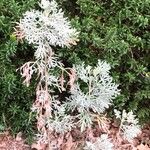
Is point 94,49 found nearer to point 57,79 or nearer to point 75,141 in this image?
point 57,79

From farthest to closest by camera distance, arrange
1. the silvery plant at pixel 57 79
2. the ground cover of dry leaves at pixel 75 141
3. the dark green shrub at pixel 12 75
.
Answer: the ground cover of dry leaves at pixel 75 141 → the dark green shrub at pixel 12 75 → the silvery plant at pixel 57 79

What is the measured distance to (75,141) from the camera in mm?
A: 5070

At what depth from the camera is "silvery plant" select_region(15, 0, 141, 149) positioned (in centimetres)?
429

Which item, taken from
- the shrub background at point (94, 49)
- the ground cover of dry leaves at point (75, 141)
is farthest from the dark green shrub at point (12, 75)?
the ground cover of dry leaves at point (75, 141)

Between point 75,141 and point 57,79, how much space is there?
2.29 feet

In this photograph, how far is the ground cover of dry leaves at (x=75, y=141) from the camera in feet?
16.2

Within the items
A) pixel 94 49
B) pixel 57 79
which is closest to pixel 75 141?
pixel 57 79

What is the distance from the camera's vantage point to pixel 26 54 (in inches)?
190

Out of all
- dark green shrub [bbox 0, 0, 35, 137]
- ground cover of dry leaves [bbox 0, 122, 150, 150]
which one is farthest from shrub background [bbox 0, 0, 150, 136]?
ground cover of dry leaves [bbox 0, 122, 150, 150]

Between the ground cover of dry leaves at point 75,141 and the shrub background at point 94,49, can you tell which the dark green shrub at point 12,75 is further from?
the ground cover of dry leaves at point 75,141

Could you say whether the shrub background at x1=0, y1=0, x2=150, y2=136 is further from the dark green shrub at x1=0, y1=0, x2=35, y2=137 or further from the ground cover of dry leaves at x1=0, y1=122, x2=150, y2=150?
the ground cover of dry leaves at x1=0, y1=122, x2=150, y2=150

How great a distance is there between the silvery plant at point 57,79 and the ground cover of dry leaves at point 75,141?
10 cm

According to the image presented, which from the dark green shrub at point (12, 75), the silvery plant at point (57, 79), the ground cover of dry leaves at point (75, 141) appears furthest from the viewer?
the ground cover of dry leaves at point (75, 141)

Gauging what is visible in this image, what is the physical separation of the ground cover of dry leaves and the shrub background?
0.40ft
